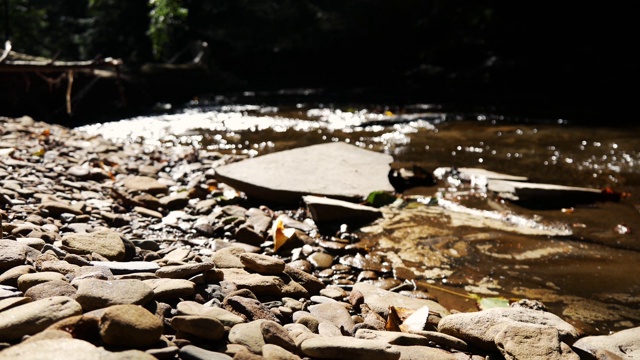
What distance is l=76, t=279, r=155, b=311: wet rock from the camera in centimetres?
171

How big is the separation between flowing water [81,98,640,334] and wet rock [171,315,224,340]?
1402mm

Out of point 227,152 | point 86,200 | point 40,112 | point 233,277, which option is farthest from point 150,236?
point 40,112

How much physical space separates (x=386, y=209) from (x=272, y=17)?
486 inches

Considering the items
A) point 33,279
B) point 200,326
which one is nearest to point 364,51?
point 33,279

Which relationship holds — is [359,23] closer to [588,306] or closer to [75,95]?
[75,95]

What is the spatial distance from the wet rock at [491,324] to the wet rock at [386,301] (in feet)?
0.95

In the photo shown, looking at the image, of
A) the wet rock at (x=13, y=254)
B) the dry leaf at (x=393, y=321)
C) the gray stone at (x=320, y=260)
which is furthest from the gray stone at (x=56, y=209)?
the dry leaf at (x=393, y=321)

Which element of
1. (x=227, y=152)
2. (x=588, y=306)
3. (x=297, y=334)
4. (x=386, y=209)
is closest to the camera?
(x=297, y=334)

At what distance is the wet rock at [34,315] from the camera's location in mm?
1525

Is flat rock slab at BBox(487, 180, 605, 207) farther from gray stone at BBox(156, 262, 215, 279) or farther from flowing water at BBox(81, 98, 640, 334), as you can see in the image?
gray stone at BBox(156, 262, 215, 279)

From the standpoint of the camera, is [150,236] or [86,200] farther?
[86,200]

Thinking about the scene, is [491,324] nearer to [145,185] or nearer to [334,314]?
[334,314]

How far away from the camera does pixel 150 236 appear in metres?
3.26

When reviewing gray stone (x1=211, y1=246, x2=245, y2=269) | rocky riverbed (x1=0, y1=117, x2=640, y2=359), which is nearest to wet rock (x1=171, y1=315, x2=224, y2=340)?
rocky riverbed (x1=0, y1=117, x2=640, y2=359)
